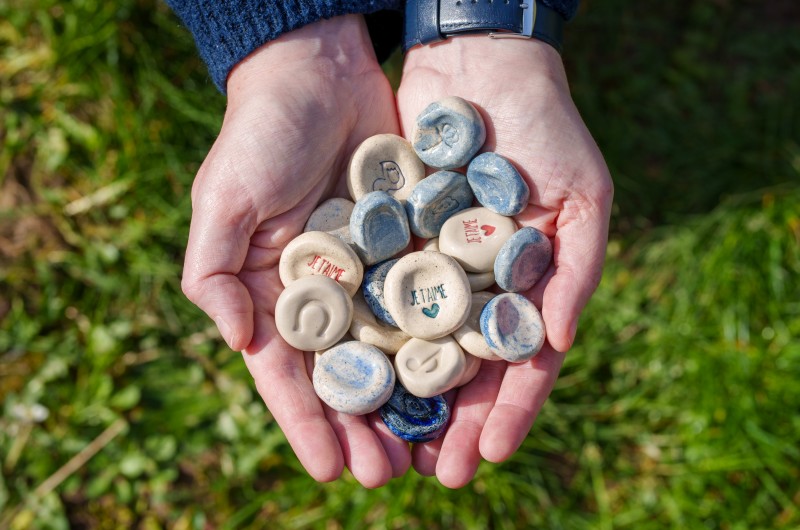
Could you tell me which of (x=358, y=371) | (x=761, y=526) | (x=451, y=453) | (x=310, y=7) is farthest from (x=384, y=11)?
(x=761, y=526)

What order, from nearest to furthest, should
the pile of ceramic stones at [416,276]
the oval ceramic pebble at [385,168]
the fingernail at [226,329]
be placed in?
the fingernail at [226,329]
the pile of ceramic stones at [416,276]
the oval ceramic pebble at [385,168]

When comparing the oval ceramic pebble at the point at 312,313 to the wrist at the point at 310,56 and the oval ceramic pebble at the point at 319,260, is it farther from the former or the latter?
the wrist at the point at 310,56

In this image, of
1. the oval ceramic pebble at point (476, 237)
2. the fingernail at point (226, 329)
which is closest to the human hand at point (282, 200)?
the fingernail at point (226, 329)

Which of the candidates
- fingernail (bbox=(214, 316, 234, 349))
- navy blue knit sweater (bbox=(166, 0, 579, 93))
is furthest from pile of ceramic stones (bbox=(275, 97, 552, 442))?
navy blue knit sweater (bbox=(166, 0, 579, 93))

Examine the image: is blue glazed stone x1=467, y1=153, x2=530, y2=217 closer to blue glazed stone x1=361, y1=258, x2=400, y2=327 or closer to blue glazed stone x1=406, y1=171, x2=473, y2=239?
blue glazed stone x1=406, y1=171, x2=473, y2=239

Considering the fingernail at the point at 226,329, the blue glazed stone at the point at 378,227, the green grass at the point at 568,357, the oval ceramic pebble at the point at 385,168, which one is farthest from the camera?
the green grass at the point at 568,357

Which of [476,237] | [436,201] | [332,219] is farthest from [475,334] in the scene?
[332,219]

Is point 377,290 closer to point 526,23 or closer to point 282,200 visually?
point 282,200
